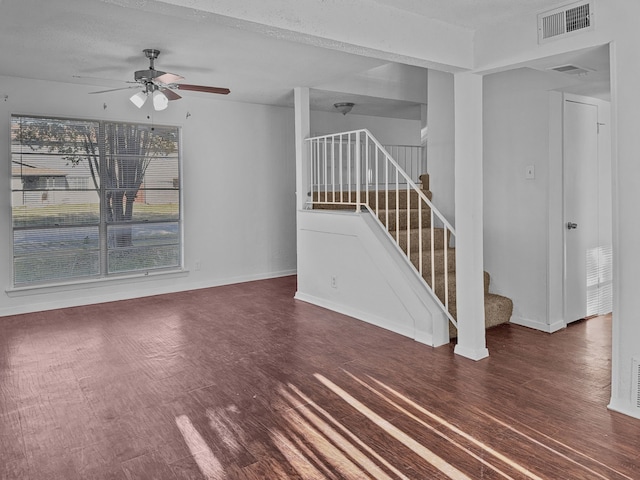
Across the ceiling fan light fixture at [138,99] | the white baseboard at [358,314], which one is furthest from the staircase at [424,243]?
the ceiling fan light fixture at [138,99]

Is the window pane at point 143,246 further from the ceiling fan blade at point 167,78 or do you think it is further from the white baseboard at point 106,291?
the ceiling fan blade at point 167,78

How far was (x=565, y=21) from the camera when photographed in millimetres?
2918

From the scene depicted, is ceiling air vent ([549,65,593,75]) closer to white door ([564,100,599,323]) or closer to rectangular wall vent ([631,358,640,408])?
white door ([564,100,599,323])

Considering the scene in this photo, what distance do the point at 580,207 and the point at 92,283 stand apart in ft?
17.4

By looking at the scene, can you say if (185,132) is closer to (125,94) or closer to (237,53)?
(125,94)

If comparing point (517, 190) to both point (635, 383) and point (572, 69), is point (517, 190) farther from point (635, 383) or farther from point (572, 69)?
point (635, 383)

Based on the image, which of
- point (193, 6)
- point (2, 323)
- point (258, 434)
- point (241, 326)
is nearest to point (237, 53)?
point (193, 6)

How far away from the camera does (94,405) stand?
9.75ft

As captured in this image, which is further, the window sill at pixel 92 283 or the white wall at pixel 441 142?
the window sill at pixel 92 283

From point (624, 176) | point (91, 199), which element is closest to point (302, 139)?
point (91, 199)

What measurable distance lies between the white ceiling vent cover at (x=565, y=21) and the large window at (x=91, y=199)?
15.2 ft

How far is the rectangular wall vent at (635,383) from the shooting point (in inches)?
106

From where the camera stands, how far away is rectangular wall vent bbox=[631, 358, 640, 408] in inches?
106

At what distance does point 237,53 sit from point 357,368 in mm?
2852
